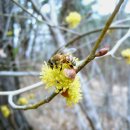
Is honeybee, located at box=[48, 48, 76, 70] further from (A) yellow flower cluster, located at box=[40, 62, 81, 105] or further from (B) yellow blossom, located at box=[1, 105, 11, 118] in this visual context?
(B) yellow blossom, located at box=[1, 105, 11, 118]

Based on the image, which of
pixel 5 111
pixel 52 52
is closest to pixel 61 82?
pixel 5 111

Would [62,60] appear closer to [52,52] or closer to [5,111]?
[5,111]

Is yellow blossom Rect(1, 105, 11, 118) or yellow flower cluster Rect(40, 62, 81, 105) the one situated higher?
yellow flower cluster Rect(40, 62, 81, 105)

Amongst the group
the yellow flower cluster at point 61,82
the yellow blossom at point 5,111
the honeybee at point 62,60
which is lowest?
the yellow blossom at point 5,111

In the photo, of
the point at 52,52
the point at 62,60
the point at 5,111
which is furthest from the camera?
the point at 52,52

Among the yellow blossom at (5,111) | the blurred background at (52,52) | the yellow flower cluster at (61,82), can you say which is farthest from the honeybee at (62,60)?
the yellow blossom at (5,111)

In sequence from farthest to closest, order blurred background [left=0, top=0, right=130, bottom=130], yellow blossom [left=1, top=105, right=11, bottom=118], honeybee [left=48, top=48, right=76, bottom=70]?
yellow blossom [left=1, top=105, right=11, bottom=118]
blurred background [left=0, top=0, right=130, bottom=130]
honeybee [left=48, top=48, right=76, bottom=70]

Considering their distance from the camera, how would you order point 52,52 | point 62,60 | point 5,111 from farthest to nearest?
point 52,52
point 5,111
point 62,60

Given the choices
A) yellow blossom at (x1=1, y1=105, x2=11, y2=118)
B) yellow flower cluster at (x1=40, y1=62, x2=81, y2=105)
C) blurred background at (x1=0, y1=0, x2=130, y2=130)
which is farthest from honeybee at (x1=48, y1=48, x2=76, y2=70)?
yellow blossom at (x1=1, y1=105, x2=11, y2=118)

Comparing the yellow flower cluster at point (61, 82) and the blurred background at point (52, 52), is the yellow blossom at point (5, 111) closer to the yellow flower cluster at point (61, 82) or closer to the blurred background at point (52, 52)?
the blurred background at point (52, 52)
